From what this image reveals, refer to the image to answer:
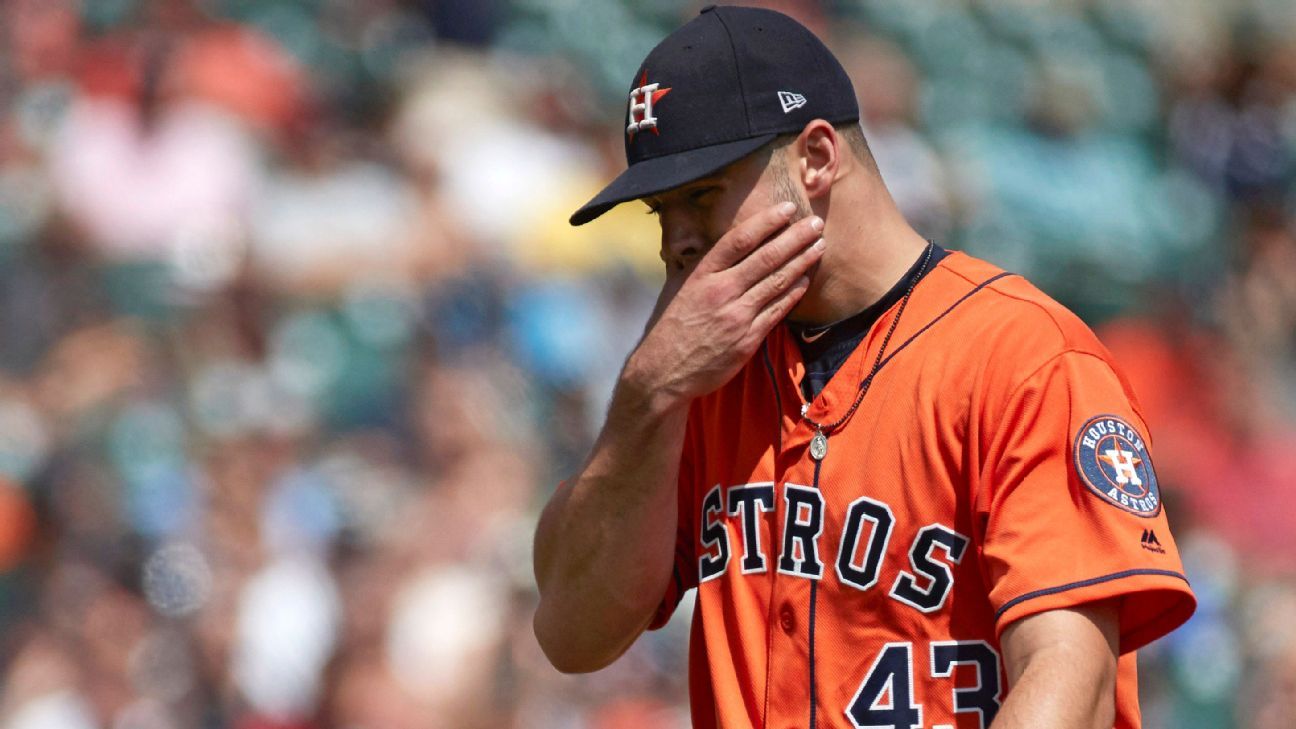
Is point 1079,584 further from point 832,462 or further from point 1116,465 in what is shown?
point 832,462

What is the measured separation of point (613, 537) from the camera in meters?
2.58

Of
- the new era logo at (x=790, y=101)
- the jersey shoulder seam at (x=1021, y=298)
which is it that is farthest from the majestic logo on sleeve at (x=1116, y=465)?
the new era logo at (x=790, y=101)

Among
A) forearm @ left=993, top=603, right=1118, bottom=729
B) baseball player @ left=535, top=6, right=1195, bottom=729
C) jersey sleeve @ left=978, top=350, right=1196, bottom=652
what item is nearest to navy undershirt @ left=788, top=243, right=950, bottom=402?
baseball player @ left=535, top=6, right=1195, bottom=729

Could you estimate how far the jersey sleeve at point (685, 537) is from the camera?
8.95 feet

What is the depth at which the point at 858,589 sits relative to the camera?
2371mm

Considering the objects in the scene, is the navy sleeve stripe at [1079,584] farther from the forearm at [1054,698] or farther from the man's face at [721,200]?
the man's face at [721,200]

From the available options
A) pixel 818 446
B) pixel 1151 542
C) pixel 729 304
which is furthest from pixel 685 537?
pixel 1151 542

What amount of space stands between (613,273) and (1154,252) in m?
2.85

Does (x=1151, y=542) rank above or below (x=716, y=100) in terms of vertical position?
below

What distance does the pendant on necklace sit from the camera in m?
2.48

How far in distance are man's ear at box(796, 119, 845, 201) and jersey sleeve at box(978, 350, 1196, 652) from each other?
1.52ft

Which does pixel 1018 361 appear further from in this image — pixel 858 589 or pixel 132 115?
pixel 132 115

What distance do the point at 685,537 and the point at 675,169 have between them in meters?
0.67

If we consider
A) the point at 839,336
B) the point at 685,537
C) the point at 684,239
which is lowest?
the point at 685,537
